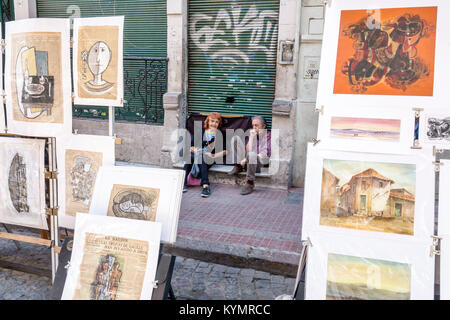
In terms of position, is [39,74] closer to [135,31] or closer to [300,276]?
[300,276]

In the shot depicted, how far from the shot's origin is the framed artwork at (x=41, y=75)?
11.0 ft

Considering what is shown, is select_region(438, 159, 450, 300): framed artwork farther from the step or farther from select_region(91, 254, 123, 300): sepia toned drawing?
the step

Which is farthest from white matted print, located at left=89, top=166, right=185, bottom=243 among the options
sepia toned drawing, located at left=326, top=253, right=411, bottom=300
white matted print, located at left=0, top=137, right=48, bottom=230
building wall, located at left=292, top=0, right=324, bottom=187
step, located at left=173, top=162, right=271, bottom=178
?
building wall, located at left=292, top=0, right=324, bottom=187

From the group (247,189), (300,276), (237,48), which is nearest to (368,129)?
(300,276)

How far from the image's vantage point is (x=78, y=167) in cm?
345

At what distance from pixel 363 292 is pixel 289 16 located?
19.0 feet

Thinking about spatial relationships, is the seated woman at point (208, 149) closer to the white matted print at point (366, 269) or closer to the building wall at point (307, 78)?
the building wall at point (307, 78)

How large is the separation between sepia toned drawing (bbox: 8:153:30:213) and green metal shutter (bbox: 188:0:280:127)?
196 inches

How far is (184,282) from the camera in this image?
13.1 feet

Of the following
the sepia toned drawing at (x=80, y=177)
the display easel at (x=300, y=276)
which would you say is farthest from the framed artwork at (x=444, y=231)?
the sepia toned drawing at (x=80, y=177)

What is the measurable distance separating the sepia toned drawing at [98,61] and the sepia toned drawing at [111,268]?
1.28 meters

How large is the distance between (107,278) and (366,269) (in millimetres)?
1691

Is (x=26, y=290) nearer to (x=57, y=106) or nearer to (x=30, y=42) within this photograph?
(x=57, y=106)

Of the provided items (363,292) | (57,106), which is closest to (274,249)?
(363,292)
